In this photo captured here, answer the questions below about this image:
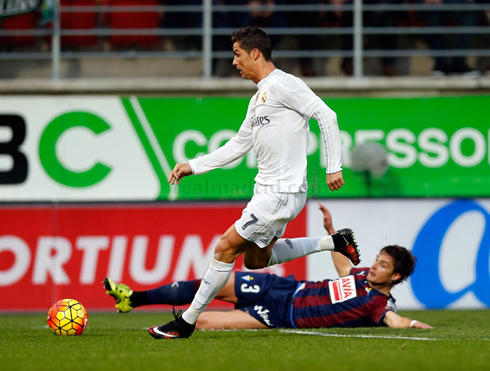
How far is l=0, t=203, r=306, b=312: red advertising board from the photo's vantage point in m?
10.4

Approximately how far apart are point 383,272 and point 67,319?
8.78 ft

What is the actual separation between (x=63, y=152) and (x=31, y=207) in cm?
91

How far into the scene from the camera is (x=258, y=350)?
15.4 ft

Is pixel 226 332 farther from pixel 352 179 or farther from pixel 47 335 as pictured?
pixel 352 179

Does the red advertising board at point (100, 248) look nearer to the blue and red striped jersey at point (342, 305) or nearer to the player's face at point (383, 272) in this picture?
the blue and red striped jersey at point (342, 305)

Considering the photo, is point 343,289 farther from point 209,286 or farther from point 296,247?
point 209,286

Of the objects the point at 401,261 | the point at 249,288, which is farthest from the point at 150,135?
the point at 401,261

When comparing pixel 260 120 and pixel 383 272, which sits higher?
pixel 260 120

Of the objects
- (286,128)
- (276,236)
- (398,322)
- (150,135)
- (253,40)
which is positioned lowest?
(398,322)

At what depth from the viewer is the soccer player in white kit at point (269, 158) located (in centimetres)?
534

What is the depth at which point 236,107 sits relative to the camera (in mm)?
10867

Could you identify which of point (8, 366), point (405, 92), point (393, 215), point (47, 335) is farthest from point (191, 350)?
point (405, 92)

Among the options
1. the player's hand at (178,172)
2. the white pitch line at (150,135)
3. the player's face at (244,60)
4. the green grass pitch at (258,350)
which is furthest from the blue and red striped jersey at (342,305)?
the white pitch line at (150,135)

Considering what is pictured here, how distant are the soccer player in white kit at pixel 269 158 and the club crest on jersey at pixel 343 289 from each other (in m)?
1.21
